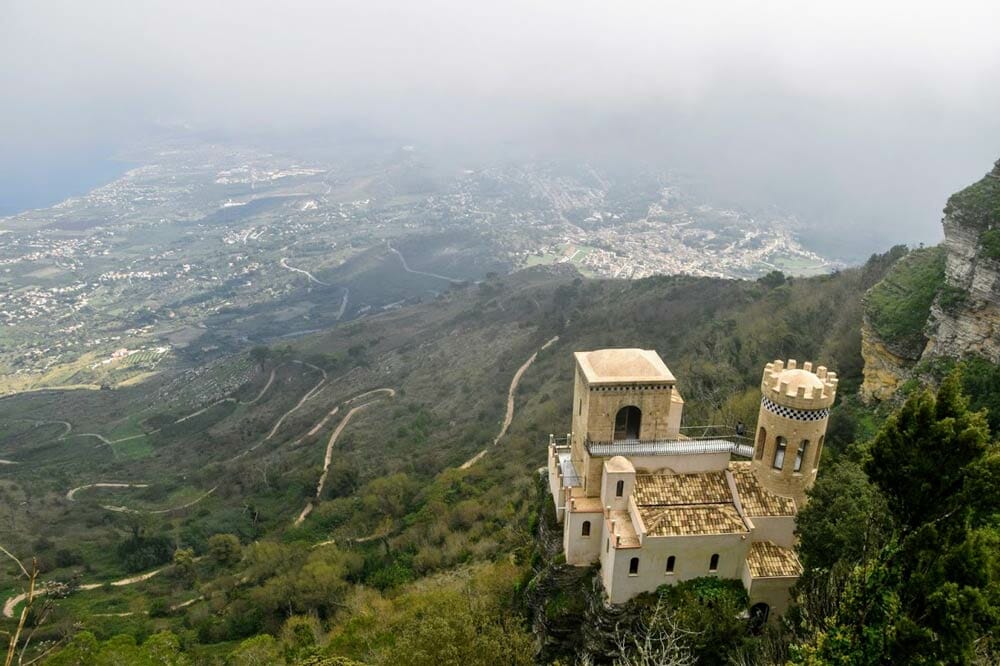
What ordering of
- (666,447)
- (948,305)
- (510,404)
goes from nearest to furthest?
(666,447), (948,305), (510,404)

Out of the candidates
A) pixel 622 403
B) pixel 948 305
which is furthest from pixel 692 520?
pixel 948 305

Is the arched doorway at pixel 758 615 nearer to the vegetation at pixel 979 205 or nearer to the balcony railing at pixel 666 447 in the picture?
the balcony railing at pixel 666 447

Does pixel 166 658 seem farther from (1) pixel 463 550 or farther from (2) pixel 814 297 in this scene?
(2) pixel 814 297

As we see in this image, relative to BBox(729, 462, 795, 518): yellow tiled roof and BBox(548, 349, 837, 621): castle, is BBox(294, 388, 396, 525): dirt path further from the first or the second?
BBox(729, 462, 795, 518): yellow tiled roof

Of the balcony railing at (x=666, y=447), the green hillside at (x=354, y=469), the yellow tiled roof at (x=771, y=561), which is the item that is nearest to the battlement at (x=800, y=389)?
the balcony railing at (x=666, y=447)

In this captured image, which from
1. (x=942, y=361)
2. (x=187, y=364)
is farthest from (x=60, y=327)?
(x=942, y=361)

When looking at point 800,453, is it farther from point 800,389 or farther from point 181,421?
point 181,421

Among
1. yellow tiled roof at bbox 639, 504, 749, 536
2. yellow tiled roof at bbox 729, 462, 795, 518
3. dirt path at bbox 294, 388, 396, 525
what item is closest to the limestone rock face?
→ yellow tiled roof at bbox 729, 462, 795, 518
